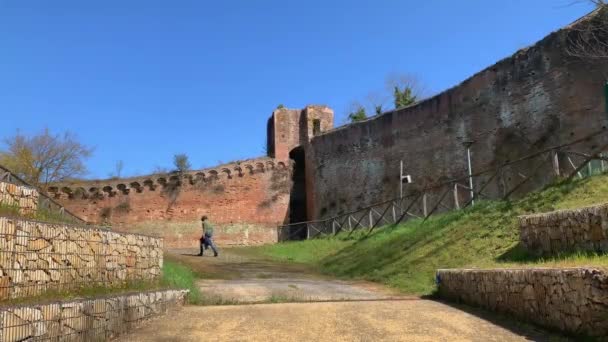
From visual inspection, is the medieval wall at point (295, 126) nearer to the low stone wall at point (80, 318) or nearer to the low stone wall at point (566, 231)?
the low stone wall at point (566, 231)

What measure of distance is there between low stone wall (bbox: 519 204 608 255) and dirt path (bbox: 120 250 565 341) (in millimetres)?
1764

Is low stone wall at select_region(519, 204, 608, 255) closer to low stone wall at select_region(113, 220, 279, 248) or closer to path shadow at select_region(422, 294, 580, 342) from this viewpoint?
path shadow at select_region(422, 294, 580, 342)

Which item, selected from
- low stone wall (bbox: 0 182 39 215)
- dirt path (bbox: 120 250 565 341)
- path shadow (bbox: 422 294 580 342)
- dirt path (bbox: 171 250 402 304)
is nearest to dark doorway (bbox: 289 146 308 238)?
dirt path (bbox: 171 250 402 304)

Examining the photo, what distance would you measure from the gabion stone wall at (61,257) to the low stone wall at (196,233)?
2106cm

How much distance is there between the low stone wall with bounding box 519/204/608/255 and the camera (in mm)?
7602

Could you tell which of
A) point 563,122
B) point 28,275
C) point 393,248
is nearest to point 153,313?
point 28,275

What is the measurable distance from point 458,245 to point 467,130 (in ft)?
37.7

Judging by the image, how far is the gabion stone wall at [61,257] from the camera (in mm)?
5582

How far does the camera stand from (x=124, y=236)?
27.1 feet

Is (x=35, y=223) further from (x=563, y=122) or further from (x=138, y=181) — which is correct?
A: (x=138, y=181)

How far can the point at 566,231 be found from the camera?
8.35 meters

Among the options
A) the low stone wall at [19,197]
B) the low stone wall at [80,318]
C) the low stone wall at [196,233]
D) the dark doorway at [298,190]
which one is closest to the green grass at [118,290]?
the low stone wall at [80,318]

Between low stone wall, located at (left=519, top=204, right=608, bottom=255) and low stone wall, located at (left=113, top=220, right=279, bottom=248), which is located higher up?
low stone wall, located at (left=113, top=220, right=279, bottom=248)

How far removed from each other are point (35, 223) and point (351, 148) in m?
24.1
